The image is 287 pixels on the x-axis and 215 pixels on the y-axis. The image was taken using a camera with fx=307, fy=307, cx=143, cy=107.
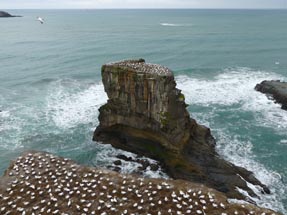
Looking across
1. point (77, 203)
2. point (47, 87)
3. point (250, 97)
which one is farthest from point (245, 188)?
point (47, 87)

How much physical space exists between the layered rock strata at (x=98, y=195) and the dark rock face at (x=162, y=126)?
26.2 ft

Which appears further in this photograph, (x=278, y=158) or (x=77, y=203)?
(x=278, y=158)

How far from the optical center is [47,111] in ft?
145

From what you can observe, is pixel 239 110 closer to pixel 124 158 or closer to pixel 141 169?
pixel 124 158

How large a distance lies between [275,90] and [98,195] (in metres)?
38.2

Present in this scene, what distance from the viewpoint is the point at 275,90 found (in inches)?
1895

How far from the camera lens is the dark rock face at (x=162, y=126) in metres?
27.8

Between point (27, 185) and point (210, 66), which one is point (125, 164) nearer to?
point (27, 185)

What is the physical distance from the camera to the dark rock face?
2784cm

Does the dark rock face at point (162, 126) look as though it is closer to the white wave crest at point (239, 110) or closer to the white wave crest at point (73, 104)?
the white wave crest at point (239, 110)

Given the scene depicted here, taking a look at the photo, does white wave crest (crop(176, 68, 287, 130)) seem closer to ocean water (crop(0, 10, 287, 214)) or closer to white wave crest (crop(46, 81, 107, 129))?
ocean water (crop(0, 10, 287, 214))

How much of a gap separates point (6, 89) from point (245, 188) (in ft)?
143

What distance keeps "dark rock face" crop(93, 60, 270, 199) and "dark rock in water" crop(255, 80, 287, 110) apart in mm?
19689

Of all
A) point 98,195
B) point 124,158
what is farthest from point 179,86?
point 98,195
